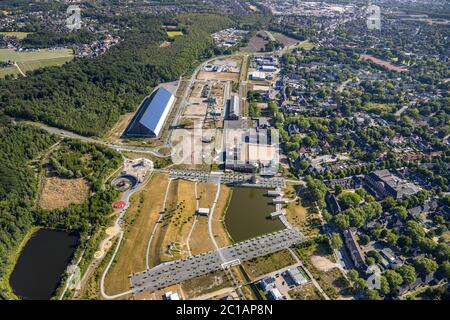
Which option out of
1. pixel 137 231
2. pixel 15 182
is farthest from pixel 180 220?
pixel 15 182

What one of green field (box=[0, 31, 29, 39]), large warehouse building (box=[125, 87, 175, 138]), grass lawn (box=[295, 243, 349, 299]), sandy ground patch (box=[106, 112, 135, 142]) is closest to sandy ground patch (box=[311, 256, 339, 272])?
grass lawn (box=[295, 243, 349, 299])

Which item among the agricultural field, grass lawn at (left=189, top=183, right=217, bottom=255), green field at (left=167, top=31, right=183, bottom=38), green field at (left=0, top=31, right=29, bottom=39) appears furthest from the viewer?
green field at (left=167, top=31, right=183, bottom=38)

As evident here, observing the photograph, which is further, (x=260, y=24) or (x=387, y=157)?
(x=260, y=24)

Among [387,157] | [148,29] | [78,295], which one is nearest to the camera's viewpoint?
[78,295]

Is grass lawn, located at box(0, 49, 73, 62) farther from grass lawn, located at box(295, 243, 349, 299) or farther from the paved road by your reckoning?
grass lawn, located at box(295, 243, 349, 299)

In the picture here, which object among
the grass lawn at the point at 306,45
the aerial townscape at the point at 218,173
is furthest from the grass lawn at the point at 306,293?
the grass lawn at the point at 306,45

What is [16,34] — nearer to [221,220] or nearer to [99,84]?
[99,84]

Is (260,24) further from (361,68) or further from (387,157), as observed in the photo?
(387,157)

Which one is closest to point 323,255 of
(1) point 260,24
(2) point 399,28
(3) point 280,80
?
(3) point 280,80
